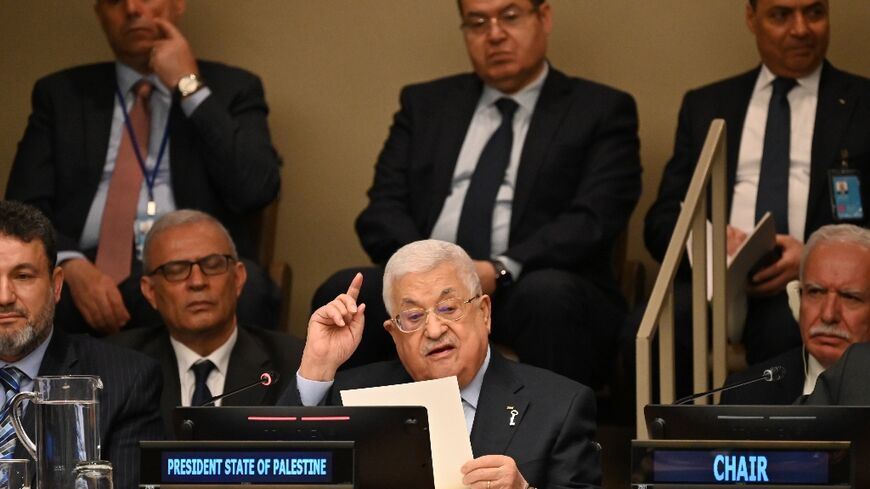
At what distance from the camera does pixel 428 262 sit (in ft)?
12.7

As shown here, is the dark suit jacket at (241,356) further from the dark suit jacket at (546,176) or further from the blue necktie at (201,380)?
the dark suit jacket at (546,176)

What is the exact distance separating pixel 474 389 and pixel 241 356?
114 centimetres

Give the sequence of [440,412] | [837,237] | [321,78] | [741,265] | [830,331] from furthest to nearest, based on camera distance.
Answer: [321,78]
[741,265]
[837,237]
[830,331]
[440,412]

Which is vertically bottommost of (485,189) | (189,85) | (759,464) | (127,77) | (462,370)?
(759,464)

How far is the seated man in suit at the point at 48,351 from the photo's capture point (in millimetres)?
3992

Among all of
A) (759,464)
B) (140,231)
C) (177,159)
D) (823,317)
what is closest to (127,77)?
(177,159)

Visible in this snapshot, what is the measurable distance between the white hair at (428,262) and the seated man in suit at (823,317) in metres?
0.95

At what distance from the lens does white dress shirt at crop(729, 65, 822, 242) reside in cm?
512

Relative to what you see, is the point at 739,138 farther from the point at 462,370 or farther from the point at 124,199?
the point at 124,199

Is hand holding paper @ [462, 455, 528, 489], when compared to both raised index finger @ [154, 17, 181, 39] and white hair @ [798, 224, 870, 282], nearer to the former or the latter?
white hair @ [798, 224, 870, 282]

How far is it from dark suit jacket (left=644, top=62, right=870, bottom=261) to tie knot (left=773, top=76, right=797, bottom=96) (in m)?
0.09

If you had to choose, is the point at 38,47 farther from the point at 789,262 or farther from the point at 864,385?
the point at 864,385

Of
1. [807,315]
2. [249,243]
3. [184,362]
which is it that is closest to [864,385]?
[807,315]

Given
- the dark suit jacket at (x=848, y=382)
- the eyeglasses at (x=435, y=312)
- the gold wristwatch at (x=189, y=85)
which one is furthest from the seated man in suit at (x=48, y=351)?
the dark suit jacket at (x=848, y=382)
